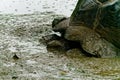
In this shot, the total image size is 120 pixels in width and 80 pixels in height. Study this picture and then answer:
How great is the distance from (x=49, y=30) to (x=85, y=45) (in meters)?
2.43

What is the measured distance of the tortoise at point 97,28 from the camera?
365 inches

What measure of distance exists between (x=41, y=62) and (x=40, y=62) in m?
0.02

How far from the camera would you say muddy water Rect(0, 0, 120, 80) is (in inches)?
306

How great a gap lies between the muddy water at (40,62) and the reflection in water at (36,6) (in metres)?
3.72

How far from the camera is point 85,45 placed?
941 centimetres

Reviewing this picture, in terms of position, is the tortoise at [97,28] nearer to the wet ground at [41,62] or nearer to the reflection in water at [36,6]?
the wet ground at [41,62]

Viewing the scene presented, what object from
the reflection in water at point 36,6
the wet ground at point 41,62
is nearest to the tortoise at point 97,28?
the wet ground at point 41,62

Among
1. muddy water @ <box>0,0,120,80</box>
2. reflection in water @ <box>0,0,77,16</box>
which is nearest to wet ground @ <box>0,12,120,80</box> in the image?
muddy water @ <box>0,0,120,80</box>

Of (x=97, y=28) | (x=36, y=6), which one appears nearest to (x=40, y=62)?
(x=97, y=28)

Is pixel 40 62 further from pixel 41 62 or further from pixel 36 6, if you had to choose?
pixel 36 6

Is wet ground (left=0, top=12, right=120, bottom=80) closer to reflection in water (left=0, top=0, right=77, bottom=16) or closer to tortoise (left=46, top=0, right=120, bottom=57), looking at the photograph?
tortoise (left=46, top=0, right=120, bottom=57)

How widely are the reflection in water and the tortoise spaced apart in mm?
4362

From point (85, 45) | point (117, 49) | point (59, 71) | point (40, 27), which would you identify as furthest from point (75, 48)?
point (40, 27)

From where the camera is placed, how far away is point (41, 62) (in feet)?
28.5
